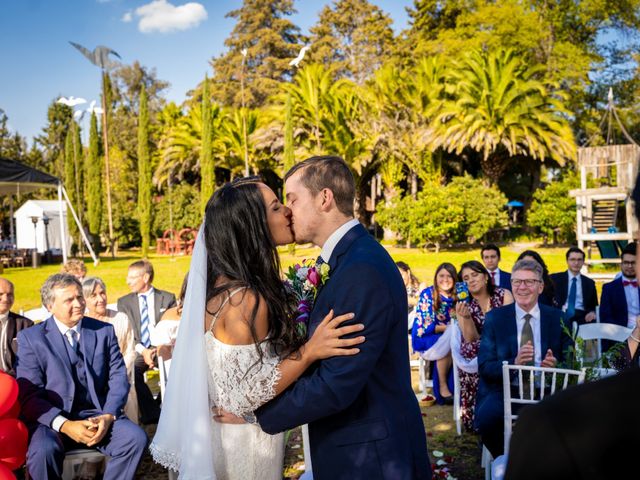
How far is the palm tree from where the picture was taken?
27516 millimetres

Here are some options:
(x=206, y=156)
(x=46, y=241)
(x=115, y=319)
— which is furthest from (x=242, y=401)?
(x=46, y=241)

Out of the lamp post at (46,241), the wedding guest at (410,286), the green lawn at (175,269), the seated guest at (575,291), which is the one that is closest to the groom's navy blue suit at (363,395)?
the wedding guest at (410,286)

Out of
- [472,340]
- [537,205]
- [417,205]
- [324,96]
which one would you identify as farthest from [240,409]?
[324,96]

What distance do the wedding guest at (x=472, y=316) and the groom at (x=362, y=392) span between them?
387cm

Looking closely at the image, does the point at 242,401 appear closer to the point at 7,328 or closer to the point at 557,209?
the point at 7,328

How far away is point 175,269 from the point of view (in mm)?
23016

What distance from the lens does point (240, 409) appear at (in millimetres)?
2354

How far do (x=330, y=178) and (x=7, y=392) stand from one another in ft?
10.3

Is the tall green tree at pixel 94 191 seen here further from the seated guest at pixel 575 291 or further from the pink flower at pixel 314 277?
the pink flower at pixel 314 277

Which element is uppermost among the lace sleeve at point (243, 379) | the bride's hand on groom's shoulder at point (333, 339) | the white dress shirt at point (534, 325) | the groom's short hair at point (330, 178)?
the groom's short hair at point (330, 178)

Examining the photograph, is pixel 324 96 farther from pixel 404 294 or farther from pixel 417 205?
pixel 404 294

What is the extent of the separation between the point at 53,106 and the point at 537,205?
52.3 meters

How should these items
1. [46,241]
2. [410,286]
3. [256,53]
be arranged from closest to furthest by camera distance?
[410,286] → [46,241] → [256,53]

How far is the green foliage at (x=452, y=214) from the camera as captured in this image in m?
24.9
